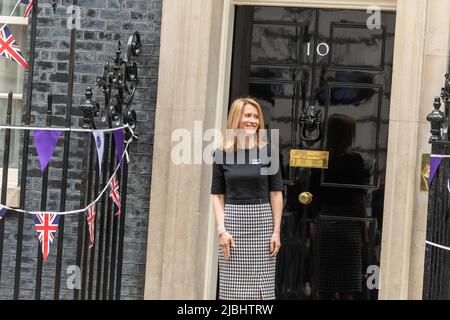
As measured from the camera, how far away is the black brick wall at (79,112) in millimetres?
6988

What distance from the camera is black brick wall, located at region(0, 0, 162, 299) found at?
6.99 m

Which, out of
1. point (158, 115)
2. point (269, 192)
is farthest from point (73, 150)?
point (269, 192)

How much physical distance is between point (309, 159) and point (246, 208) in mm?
1487

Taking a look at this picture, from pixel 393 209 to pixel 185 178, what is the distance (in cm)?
153

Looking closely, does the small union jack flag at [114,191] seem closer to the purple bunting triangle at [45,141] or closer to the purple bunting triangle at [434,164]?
the purple bunting triangle at [45,141]

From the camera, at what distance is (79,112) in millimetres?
7082

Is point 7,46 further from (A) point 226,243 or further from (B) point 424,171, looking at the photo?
(B) point 424,171

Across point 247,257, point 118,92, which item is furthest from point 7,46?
point 247,257

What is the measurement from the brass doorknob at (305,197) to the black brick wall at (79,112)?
118 cm

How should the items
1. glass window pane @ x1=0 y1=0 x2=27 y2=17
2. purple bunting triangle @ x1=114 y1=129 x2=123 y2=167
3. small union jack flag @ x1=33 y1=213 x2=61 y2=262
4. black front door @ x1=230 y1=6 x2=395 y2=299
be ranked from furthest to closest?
glass window pane @ x1=0 y1=0 x2=27 y2=17, black front door @ x1=230 y1=6 x2=395 y2=299, purple bunting triangle @ x1=114 y1=129 x2=123 y2=167, small union jack flag @ x1=33 y1=213 x2=61 y2=262

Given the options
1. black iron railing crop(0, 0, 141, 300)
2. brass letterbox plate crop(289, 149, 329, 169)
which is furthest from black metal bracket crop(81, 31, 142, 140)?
brass letterbox plate crop(289, 149, 329, 169)

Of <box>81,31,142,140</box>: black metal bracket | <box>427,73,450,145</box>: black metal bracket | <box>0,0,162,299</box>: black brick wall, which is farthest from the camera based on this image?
<box>0,0,162,299</box>: black brick wall

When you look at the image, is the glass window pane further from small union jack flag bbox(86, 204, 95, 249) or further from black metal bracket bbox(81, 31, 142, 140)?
small union jack flag bbox(86, 204, 95, 249)

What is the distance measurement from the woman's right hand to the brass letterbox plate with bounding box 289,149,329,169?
158cm
